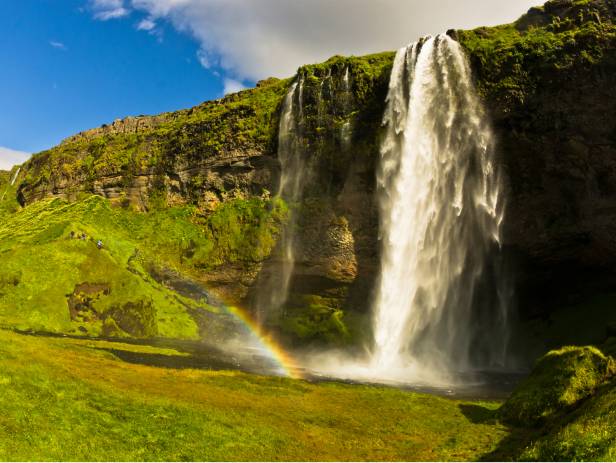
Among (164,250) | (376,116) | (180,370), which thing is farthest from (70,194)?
(180,370)

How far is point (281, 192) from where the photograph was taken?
63.3 metres

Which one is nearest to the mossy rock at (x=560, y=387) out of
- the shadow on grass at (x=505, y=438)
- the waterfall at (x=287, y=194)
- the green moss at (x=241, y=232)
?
the shadow on grass at (x=505, y=438)

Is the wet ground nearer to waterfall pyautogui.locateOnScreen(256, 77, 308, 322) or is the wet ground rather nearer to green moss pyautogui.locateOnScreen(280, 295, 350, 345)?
green moss pyautogui.locateOnScreen(280, 295, 350, 345)

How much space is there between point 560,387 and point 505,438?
17.2ft

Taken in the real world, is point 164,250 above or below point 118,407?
above

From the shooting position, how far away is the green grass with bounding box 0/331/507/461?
17125 millimetres

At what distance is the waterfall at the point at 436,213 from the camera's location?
1981 inches

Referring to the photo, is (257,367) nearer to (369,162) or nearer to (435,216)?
(435,216)

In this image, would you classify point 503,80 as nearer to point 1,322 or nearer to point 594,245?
point 594,245

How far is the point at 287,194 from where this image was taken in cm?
6269

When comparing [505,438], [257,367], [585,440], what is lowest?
[257,367]

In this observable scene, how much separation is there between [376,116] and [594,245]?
1057 inches

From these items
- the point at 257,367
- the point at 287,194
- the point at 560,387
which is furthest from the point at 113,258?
the point at 560,387

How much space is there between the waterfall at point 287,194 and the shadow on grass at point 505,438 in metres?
33.9
